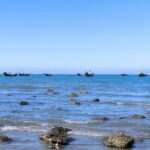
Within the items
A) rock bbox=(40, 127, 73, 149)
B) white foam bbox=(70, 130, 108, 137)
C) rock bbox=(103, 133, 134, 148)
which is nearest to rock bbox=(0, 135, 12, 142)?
rock bbox=(40, 127, 73, 149)

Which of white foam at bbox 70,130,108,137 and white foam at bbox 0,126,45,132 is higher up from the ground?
white foam at bbox 0,126,45,132

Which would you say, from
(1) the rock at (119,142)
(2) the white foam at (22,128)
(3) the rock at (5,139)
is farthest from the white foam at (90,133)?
(3) the rock at (5,139)

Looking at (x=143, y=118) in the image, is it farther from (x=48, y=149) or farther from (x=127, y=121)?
(x=48, y=149)

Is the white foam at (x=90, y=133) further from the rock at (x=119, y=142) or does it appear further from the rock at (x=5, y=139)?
the rock at (x=5, y=139)

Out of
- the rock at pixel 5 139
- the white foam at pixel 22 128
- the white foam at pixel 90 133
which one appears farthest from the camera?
the white foam at pixel 22 128

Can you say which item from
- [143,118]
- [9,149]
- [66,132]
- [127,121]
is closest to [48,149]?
[9,149]

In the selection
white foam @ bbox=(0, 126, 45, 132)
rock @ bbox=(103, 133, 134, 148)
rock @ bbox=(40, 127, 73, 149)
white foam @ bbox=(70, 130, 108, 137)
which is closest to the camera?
rock @ bbox=(103, 133, 134, 148)

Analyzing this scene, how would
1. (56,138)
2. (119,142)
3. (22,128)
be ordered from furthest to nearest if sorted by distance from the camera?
1. (22,128)
2. (56,138)
3. (119,142)

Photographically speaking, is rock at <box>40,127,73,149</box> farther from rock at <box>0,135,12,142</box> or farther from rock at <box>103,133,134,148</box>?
rock at <box>103,133,134,148</box>

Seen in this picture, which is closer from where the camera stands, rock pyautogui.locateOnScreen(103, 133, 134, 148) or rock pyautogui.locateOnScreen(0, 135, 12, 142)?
rock pyautogui.locateOnScreen(103, 133, 134, 148)

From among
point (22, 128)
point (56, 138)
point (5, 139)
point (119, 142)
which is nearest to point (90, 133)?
point (56, 138)

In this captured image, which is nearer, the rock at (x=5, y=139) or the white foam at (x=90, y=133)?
the rock at (x=5, y=139)

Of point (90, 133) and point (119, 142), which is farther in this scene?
point (90, 133)

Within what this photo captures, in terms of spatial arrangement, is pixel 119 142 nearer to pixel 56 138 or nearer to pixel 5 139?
pixel 56 138
